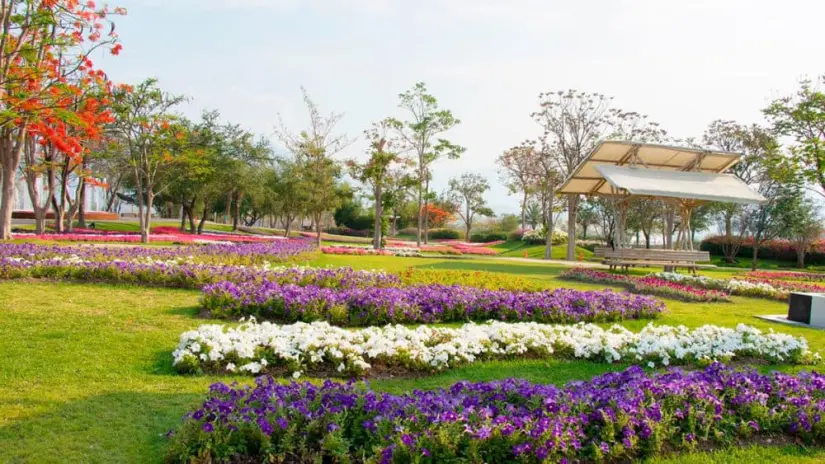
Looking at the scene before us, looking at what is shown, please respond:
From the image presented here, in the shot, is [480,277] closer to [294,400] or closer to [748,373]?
[748,373]

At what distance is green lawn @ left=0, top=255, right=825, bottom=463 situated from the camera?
3.73 meters

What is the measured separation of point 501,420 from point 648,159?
2020 centimetres

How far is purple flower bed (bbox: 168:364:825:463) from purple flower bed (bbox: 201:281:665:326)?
144 inches

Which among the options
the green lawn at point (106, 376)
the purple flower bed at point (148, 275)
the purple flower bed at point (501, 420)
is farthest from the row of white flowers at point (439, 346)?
the purple flower bed at point (148, 275)

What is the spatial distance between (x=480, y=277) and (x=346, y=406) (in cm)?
866

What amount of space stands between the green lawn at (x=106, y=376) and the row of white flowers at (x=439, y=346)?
0.72 feet

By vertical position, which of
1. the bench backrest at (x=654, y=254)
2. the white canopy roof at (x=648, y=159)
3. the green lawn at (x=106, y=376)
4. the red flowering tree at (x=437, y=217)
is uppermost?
the white canopy roof at (x=648, y=159)

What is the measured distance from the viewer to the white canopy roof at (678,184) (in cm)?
1849

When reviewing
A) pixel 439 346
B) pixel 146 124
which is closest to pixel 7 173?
pixel 146 124

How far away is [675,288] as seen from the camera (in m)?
12.5

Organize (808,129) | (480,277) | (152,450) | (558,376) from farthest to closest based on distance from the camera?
(808,129), (480,277), (558,376), (152,450)

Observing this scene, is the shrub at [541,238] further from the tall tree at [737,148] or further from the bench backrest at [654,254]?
the bench backrest at [654,254]

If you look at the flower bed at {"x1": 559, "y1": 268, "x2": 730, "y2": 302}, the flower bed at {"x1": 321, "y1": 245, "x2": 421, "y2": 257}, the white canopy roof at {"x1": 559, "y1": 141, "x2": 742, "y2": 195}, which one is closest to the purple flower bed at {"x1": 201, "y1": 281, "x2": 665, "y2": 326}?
the flower bed at {"x1": 559, "y1": 268, "x2": 730, "y2": 302}

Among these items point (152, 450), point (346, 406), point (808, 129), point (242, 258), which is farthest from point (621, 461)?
point (808, 129)
